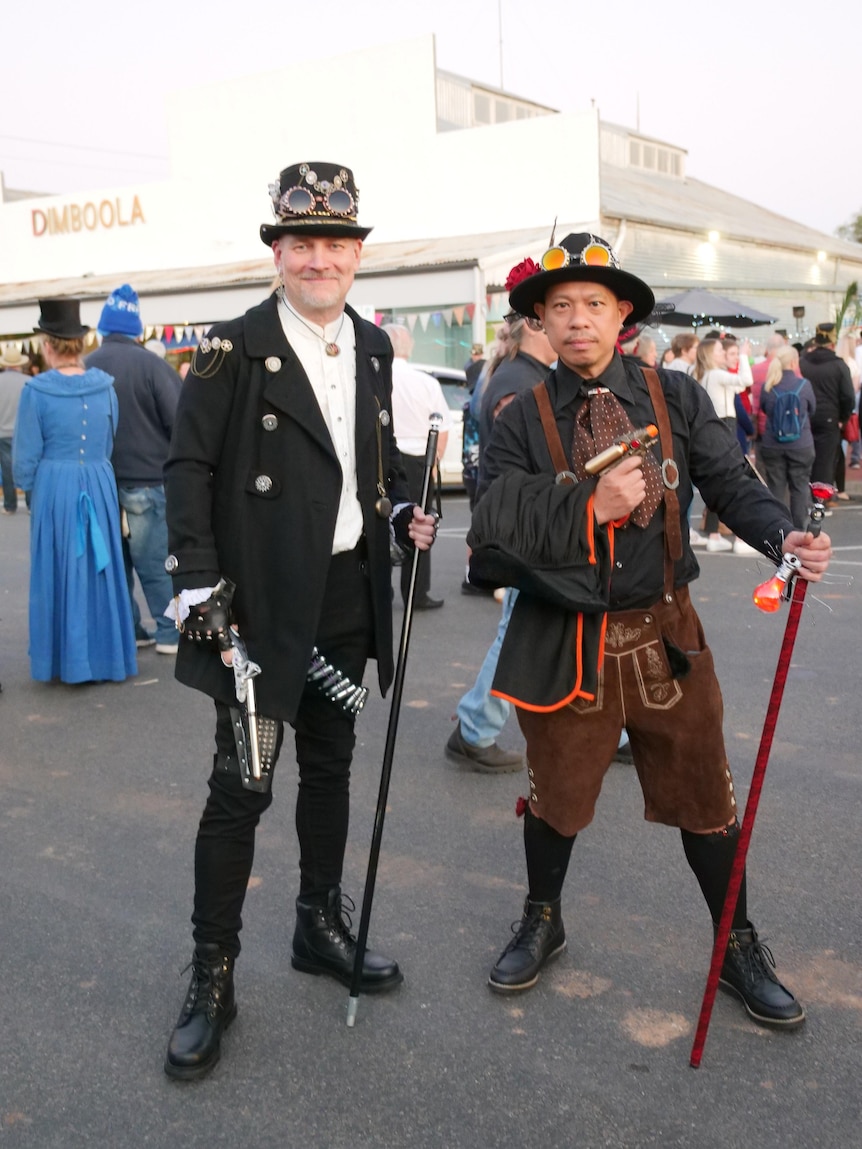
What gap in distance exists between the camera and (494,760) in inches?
191

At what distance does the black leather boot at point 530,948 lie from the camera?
3100 millimetres

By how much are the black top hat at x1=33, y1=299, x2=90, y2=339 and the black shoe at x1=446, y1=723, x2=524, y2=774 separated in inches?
126

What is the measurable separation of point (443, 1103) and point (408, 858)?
140 cm

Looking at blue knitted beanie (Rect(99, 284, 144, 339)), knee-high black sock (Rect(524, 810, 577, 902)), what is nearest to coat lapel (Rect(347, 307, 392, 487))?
knee-high black sock (Rect(524, 810, 577, 902))

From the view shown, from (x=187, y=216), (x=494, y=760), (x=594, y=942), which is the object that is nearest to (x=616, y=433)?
(x=594, y=942)

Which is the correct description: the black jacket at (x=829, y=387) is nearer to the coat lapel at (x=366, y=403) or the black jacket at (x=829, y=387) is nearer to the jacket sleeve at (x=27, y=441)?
the jacket sleeve at (x=27, y=441)

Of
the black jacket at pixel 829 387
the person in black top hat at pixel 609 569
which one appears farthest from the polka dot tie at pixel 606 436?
the black jacket at pixel 829 387

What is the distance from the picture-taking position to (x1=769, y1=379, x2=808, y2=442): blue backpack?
10.3 metres

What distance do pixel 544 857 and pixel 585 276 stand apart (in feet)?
5.05

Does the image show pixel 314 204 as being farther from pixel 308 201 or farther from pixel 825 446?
pixel 825 446

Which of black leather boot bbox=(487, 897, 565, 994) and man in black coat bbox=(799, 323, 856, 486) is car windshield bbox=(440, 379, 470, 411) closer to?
man in black coat bbox=(799, 323, 856, 486)

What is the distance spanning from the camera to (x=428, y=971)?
3244mm

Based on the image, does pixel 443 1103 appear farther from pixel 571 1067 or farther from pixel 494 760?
pixel 494 760

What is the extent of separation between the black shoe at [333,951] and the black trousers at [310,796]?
5 cm
